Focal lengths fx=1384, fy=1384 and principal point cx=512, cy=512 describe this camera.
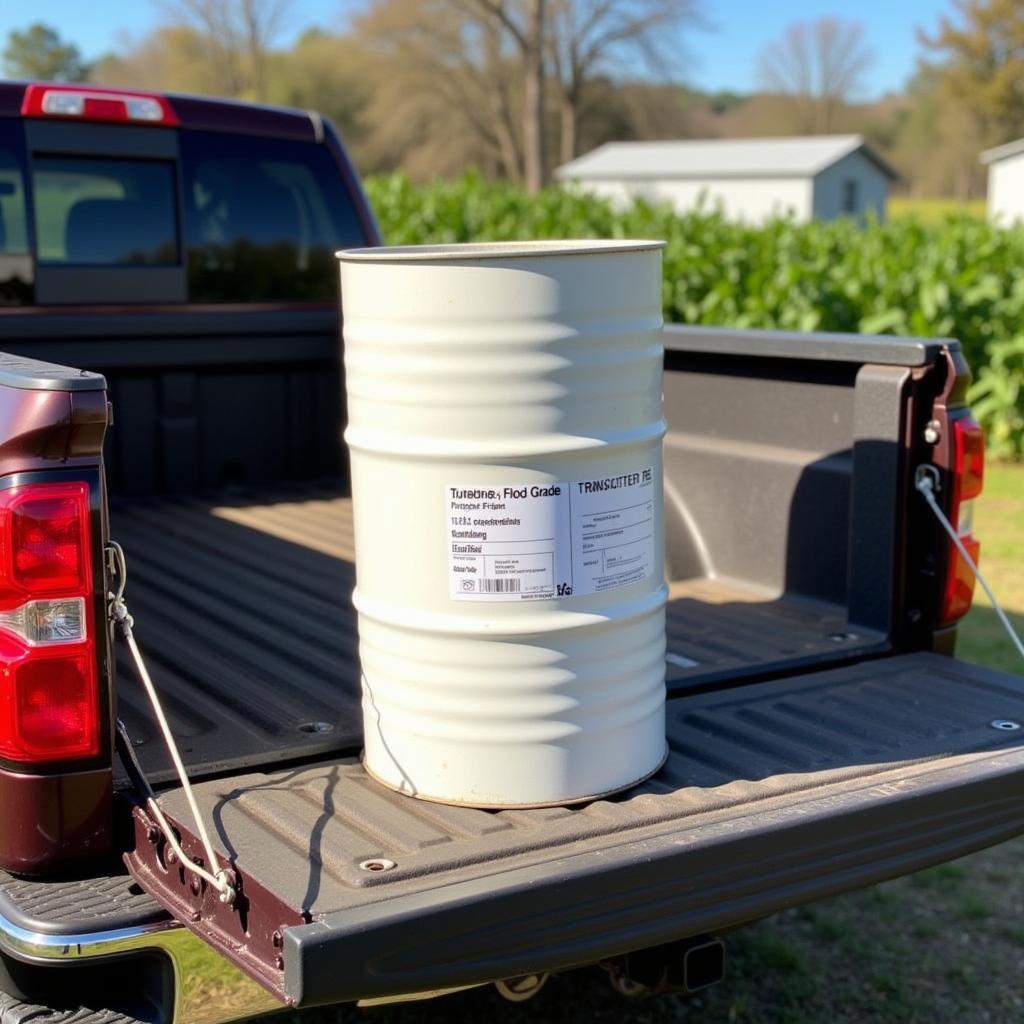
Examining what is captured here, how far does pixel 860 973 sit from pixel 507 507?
2063 mm

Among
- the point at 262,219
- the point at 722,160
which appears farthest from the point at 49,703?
the point at 722,160

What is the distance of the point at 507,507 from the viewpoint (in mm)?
2297

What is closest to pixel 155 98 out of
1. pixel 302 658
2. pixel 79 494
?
pixel 302 658

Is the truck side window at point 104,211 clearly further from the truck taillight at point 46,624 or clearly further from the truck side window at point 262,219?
the truck taillight at point 46,624

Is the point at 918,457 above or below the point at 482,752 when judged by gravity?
above

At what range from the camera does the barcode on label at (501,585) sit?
231 cm

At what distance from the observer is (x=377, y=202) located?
17891mm

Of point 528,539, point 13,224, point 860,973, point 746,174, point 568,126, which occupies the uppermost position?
point 568,126

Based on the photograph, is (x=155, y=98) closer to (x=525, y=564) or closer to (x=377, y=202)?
(x=525, y=564)

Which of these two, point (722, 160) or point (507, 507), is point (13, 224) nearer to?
point (507, 507)

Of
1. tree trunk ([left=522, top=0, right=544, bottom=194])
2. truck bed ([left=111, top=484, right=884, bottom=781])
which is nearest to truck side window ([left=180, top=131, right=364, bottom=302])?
truck bed ([left=111, top=484, right=884, bottom=781])

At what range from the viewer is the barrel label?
2301 mm

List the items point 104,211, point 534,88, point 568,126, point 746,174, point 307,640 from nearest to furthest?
1. point 307,640
2. point 104,211
3. point 534,88
4. point 746,174
5. point 568,126

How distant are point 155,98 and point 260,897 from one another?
11.2 feet
